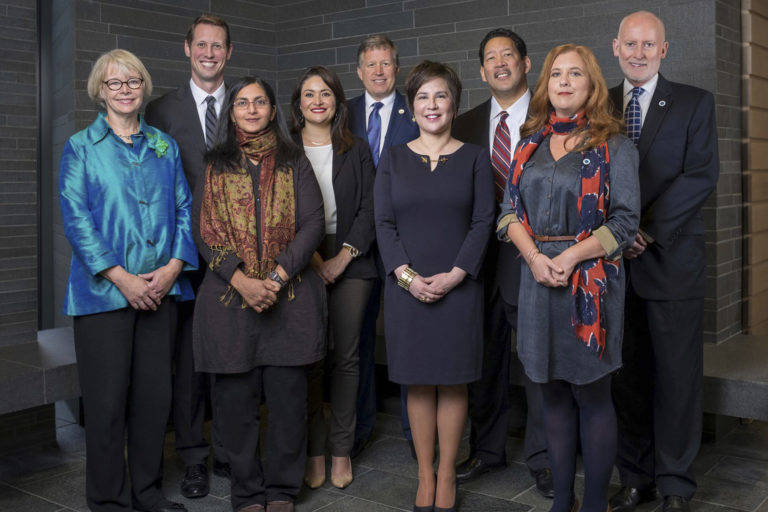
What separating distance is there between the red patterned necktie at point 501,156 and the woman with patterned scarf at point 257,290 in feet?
2.20

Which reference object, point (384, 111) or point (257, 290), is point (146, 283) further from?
point (384, 111)

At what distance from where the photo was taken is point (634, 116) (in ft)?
9.50

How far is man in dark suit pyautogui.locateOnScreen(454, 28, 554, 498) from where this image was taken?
3070 mm

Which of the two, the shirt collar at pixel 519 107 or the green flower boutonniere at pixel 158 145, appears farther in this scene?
the shirt collar at pixel 519 107

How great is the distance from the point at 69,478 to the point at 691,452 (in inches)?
99.5

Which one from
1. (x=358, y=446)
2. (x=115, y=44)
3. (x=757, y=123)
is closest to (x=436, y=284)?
(x=358, y=446)

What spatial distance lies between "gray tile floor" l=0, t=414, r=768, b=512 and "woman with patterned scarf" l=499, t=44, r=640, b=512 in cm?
63

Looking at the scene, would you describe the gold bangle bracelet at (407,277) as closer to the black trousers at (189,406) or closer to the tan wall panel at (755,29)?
the black trousers at (189,406)

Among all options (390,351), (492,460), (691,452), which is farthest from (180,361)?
(691,452)

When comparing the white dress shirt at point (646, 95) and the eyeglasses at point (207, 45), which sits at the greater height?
the eyeglasses at point (207, 45)

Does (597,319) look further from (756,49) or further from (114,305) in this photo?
(756,49)

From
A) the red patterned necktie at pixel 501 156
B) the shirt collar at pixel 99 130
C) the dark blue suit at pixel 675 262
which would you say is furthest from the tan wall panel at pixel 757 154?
the shirt collar at pixel 99 130

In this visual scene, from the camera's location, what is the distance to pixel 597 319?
244 centimetres

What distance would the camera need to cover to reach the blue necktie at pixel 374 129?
11.4 feet
